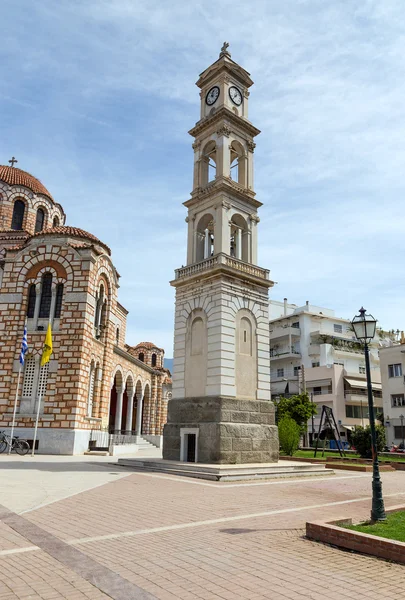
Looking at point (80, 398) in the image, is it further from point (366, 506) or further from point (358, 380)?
point (358, 380)

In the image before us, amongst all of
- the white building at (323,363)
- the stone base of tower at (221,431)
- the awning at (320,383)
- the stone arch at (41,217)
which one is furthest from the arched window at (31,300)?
the awning at (320,383)

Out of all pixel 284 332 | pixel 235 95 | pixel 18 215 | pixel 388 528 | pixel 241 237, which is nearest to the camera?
pixel 388 528

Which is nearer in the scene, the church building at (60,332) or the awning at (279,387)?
the church building at (60,332)

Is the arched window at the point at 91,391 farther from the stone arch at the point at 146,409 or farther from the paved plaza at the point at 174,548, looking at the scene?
the paved plaza at the point at 174,548

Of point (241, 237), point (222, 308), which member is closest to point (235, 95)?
point (241, 237)

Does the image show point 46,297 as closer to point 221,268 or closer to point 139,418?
point 221,268

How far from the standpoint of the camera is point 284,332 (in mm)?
57844

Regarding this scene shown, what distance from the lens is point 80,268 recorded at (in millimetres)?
28812

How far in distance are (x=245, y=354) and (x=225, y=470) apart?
6055 mm

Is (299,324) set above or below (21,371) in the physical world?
above

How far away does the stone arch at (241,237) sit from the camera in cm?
2377

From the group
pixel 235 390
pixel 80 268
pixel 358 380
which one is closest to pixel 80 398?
pixel 80 268

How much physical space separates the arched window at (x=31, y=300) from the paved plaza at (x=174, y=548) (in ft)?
57.3

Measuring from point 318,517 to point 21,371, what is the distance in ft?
71.6
